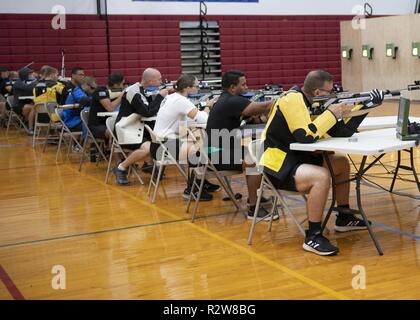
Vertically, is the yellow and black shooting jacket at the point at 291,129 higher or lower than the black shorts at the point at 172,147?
higher

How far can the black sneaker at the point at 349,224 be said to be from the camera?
4.77 meters

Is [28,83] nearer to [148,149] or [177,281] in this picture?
[148,149]

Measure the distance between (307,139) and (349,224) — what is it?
3.18 ft

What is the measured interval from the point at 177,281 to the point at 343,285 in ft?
3.26

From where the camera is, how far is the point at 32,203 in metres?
6.46

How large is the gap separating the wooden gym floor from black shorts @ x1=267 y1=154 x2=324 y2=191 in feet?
1.44

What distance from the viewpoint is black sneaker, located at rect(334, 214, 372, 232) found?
4.77m

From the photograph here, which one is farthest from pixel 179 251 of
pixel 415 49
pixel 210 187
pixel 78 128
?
pixel 415 49

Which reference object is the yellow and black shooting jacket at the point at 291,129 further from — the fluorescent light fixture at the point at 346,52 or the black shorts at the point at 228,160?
the fluorescent light fixture at the point at 346,52

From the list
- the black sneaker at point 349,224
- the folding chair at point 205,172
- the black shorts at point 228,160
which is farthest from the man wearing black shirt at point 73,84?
the black sneaker at point 349,224

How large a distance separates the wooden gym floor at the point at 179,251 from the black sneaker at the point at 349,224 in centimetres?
7

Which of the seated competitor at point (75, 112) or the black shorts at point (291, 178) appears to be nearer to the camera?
the black shorts at point (291, 178)

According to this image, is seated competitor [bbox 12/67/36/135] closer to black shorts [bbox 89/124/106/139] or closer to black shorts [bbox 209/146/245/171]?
black shorts [bbox 89/124/106/139]
